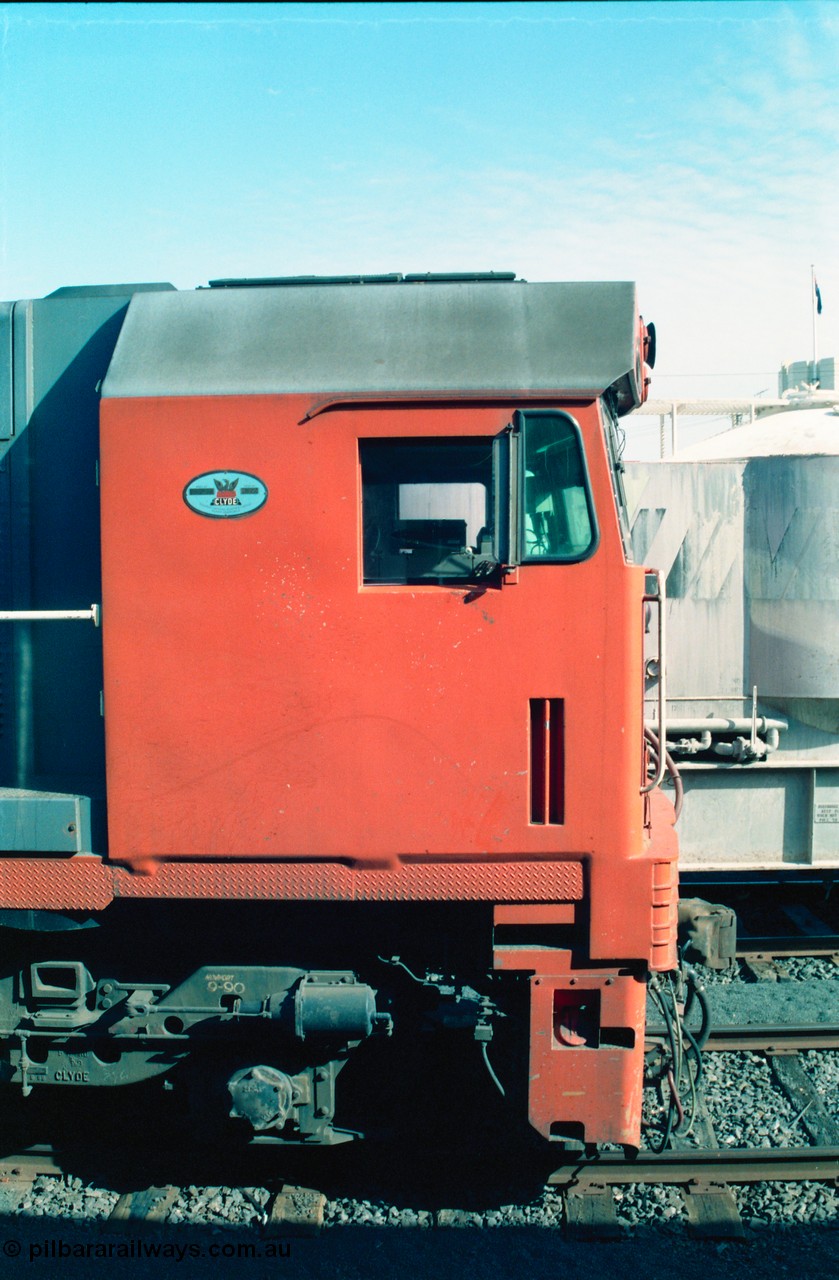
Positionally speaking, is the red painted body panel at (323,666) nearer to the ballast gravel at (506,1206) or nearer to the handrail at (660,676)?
the handrail at (660,676)

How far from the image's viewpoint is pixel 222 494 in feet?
12.1

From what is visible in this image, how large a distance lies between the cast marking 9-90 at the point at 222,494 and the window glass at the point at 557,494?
1.07 m

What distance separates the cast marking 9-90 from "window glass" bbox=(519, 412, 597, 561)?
1074 millimetres

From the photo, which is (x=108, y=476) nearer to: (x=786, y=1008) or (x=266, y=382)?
(x=266, y=382)

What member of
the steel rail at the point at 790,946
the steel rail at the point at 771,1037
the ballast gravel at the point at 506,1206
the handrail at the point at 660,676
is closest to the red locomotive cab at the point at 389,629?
the handrail at the point at 660,676

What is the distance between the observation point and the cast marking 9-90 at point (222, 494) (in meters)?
3.69

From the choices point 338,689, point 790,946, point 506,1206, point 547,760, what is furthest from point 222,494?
point 790,946

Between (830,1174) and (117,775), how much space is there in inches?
150

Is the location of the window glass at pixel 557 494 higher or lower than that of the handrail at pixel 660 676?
higher

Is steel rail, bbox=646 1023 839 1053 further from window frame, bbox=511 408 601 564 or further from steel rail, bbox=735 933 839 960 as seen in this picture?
window frame, bbox=511 408 601 564

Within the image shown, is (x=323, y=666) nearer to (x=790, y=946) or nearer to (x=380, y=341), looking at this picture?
(x=380, y=341)

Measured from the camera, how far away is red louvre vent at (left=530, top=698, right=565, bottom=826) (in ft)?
12.1

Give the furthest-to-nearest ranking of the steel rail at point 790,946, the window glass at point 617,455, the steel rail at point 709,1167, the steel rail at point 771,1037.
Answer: the steel rail at point 790,946 < the steel rail at point 771,1037 < the steel rail at point 709,1167 < the window glass at point 617,455

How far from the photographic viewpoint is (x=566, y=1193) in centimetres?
442
